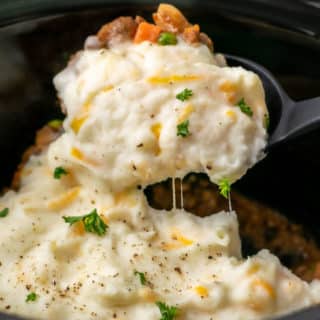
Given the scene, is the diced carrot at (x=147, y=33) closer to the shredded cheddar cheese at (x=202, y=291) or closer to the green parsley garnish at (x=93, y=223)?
the green parsley garnish at (x=93, y=223)

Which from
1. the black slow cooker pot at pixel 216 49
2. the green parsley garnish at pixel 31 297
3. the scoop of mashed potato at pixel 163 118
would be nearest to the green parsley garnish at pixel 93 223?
the scoop of mashed potato at pixel 163 118

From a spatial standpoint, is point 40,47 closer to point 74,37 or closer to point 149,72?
point 74,37

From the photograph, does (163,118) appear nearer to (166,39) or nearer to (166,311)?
(166,39)

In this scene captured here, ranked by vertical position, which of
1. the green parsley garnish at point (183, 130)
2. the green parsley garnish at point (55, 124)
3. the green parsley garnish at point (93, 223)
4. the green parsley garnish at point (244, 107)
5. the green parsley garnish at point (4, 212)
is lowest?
the green parsley garnish at point (4, 212)

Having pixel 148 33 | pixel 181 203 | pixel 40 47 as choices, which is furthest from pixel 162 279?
pixel 40 47

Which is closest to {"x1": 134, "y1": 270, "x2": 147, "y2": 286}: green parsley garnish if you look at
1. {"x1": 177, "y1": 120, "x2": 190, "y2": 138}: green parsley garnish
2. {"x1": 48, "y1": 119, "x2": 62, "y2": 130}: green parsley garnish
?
{"x1": 177, "y1": 120, "x2": 190, "y2": 138}: green parsley garnish

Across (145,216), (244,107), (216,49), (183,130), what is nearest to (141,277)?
(145,216)

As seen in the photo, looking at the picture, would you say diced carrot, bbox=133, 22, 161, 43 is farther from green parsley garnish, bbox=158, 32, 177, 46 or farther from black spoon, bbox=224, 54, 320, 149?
black spoon, bbox=224, 54, 320, 149
